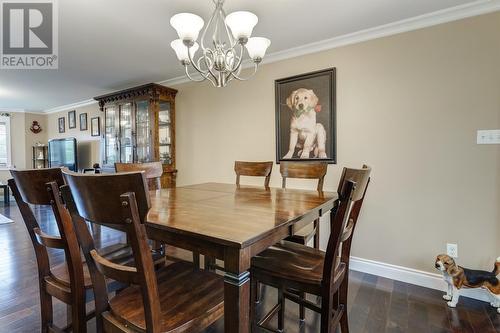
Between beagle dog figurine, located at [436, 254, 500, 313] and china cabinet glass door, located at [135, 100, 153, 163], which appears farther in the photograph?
china cabinet glass door, located at [135, 100, 153, 163]

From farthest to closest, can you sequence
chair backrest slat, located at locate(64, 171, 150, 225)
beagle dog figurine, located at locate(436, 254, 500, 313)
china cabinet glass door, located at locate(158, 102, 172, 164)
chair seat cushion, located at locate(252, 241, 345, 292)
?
china cabinet glass door, located at locate(158, 102, 172, 164)
beagle dog figurine, located at locate(436, 254, 500, 313)
chair seat cushion, located at locate(252, 241, 345, 292)
chair backrest slat, located at locate(64, 171, 150, 225)

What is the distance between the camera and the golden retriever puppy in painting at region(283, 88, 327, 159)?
266 cm

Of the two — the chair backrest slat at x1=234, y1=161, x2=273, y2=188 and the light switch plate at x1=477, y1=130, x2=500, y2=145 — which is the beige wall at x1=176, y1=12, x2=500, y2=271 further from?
the chair backrest slat at x1=234, y1=161, x2=273, y2=188

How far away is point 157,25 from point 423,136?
2.46m

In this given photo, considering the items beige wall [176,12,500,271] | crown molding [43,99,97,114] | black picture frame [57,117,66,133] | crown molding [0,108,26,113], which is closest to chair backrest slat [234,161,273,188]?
beige wall [176,12,500,271]

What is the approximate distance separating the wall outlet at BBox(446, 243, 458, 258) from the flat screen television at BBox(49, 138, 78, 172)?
6038 mm

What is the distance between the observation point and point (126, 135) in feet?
13.5

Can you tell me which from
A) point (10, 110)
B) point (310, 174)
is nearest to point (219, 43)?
point (310, 174)

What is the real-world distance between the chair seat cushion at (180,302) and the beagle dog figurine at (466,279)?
175 centimetres

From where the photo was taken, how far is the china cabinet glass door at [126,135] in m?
4.03

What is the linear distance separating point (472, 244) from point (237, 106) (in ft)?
8.63

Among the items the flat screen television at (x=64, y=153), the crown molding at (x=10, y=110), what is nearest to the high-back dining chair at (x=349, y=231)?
the flat screen television at (x=64, y=153)

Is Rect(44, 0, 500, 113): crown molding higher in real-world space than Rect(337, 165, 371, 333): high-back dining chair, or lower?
higher

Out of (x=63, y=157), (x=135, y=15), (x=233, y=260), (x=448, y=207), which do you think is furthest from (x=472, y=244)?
(x=63, y=157)
